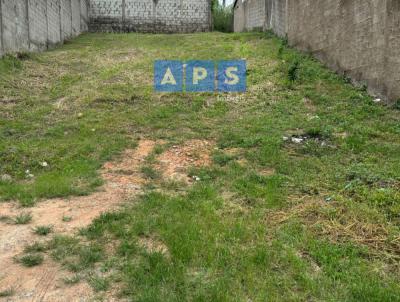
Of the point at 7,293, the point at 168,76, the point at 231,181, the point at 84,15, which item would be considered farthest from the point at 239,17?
the point at 7,293

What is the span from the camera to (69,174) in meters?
4.45

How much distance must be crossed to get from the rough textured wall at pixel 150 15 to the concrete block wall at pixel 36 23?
2.11 metres

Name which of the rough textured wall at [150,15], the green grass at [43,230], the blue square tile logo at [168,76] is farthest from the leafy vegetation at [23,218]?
the rough textured wall at [150,15]

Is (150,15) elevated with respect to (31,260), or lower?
elevated

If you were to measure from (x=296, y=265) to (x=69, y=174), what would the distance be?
113 inches

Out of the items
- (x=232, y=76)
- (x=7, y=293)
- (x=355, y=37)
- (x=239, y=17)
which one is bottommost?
(x=7, y=293)

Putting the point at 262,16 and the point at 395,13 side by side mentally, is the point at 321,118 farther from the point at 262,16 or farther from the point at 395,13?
the point at 262,16

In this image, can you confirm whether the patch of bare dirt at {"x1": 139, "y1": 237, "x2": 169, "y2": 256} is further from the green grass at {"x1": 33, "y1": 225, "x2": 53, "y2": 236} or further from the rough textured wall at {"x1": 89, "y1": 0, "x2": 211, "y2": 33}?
the rough textured wall at {"x1": 89, "y1": 0, "x2": 211, "y2": 33}

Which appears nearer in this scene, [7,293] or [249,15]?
[7,293]

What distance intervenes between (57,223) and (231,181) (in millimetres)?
1836

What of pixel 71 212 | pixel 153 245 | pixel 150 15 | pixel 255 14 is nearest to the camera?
pixel 153 245

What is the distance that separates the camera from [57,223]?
3348 mm

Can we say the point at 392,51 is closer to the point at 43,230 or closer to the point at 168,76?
the point at 168,76

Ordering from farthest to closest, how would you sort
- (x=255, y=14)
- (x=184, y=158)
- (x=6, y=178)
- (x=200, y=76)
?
(x=255, y=14) → (x=200, y=76) → (x=184, y=158) → (x=6, y=178)
